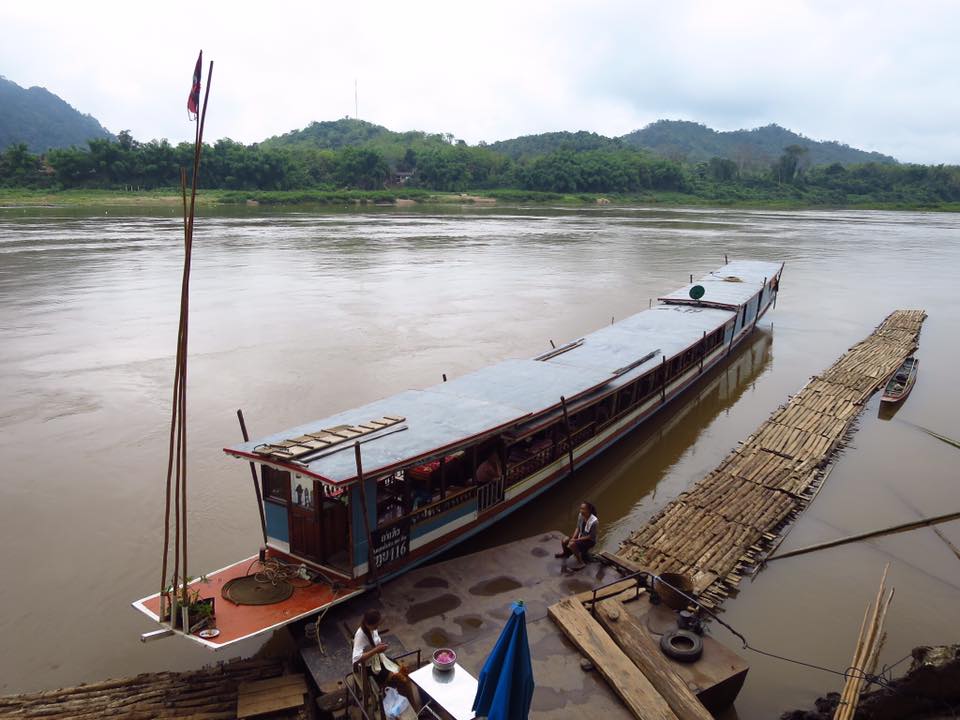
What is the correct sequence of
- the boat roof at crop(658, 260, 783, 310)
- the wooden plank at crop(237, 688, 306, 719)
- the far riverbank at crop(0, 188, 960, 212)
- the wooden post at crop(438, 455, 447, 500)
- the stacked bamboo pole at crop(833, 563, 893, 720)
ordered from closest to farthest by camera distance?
the wooden plank at crop(237, 688, 306, 719), the stacked bamboo pole at crop(833, 563, 893, 720), the wooden post at crop(438, 455, 447, 500), the boat roof at crop(658, 260, 783, 310), the far riverbank at crop(0, 188, 960, 212)

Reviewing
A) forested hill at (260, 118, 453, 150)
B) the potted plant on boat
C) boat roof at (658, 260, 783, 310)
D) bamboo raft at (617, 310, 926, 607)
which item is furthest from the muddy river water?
forested hill at (260, 118, 453, 150)

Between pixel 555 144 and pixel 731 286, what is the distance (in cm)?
17935

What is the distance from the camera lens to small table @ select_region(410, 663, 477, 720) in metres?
5.95

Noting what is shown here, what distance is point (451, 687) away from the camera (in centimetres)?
619

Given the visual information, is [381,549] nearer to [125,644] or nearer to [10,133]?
[125,644]

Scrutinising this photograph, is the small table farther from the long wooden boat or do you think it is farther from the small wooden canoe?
the small wooden canoe

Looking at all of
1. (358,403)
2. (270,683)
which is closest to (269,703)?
(270,683)

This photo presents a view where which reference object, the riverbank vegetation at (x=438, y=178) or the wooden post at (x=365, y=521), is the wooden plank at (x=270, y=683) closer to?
the wooden post at (x=365, y=521)

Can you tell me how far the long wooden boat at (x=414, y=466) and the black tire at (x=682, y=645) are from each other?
10.6 ft

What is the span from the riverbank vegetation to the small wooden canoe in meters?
81.3

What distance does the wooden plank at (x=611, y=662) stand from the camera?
6195 mm

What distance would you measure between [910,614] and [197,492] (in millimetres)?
11687

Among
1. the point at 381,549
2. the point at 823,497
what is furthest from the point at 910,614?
the point at 381,549

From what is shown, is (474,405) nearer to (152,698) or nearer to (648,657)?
(648,657)
